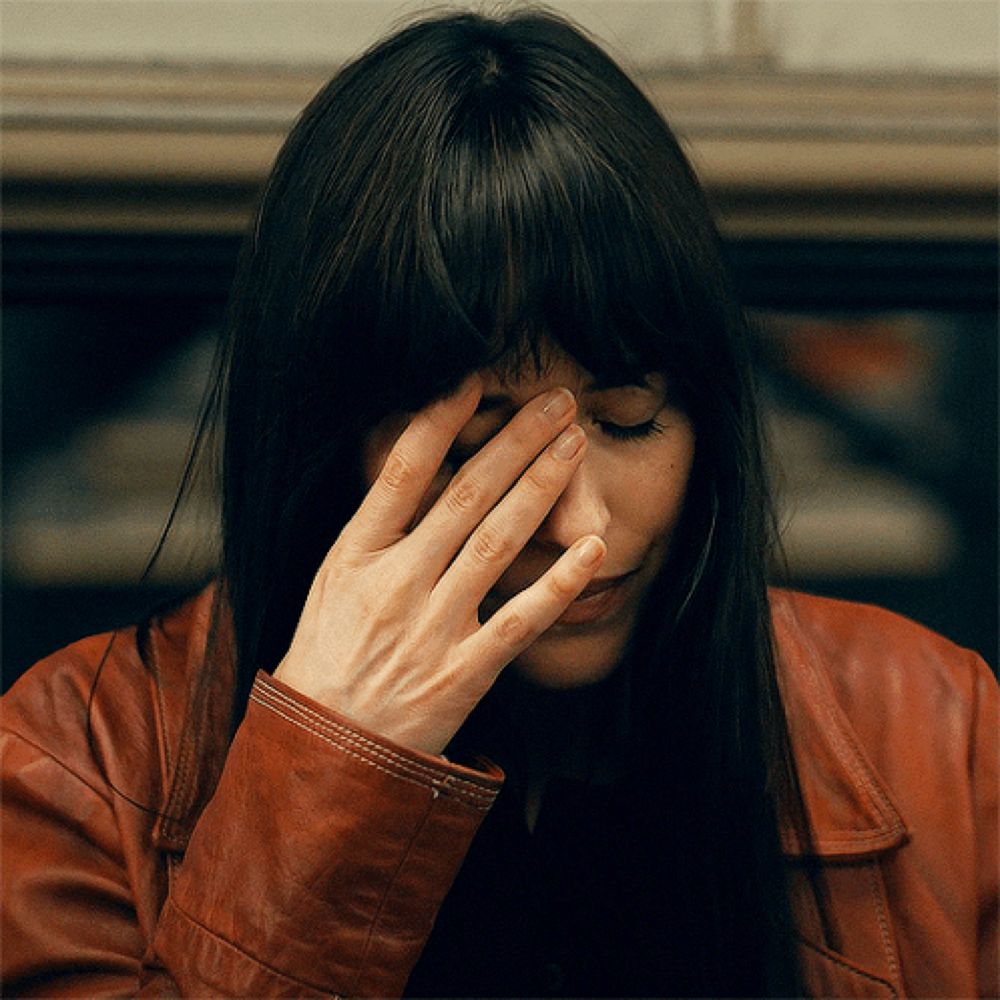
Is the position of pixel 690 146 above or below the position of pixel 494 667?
above

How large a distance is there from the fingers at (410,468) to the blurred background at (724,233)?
0.53 metres

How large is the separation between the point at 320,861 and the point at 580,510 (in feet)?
1.50

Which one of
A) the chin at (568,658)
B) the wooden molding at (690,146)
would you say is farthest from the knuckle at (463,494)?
the wooden molding at (690,146)

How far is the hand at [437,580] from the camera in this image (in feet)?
4.67

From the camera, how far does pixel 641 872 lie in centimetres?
173

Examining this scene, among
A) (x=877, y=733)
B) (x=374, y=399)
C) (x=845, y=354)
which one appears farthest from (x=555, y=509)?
(x=845, y=354)

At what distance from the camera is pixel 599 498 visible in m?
1.50

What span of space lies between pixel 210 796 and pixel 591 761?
0.50 metres

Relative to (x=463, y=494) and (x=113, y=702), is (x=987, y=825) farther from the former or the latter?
(x=113, y=702)

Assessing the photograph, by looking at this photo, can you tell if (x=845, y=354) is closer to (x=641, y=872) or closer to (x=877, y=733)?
(x=877, y=733)

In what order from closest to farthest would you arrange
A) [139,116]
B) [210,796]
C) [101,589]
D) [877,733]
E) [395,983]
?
[395,983] → [210,796] → [877,733] → [139,116] → [101,589]

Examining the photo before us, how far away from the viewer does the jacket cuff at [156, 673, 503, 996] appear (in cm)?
135

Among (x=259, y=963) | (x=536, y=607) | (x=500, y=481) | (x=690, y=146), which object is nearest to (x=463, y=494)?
(x=500, y=481)

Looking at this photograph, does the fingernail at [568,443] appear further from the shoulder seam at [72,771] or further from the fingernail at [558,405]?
the shoulder seam at [72,771]
